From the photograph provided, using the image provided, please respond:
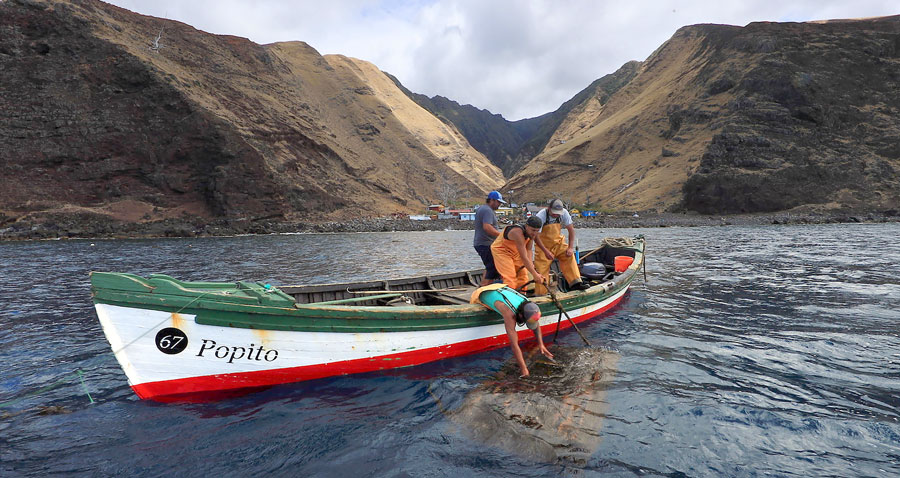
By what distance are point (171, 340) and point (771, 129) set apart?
106 m

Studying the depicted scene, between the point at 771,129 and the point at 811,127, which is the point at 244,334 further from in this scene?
the point at 811,127

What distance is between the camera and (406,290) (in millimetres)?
9484

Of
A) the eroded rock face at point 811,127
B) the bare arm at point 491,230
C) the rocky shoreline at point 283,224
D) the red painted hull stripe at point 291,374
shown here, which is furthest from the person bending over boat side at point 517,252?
the eroded rock face at point 811,127

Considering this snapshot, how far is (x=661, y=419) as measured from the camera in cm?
566

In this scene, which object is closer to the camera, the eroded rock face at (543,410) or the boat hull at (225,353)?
the eroded rock face at (543,410)

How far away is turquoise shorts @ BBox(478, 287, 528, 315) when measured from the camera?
7.08 meters

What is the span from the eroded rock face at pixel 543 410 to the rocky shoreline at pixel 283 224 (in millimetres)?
59133

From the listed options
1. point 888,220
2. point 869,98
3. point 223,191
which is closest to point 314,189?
point 223,191

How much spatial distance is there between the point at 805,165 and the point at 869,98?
26.7 metres

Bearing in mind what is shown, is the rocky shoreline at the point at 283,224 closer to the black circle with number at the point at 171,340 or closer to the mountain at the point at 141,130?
the mountain at the point at 141,130

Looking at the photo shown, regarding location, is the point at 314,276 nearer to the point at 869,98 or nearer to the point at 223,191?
the point at 223,191

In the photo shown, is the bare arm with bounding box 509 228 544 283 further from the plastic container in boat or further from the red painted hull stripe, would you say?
the plastic container in boat

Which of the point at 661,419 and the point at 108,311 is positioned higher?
the point at 108,311

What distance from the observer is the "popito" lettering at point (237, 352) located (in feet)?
18.0
